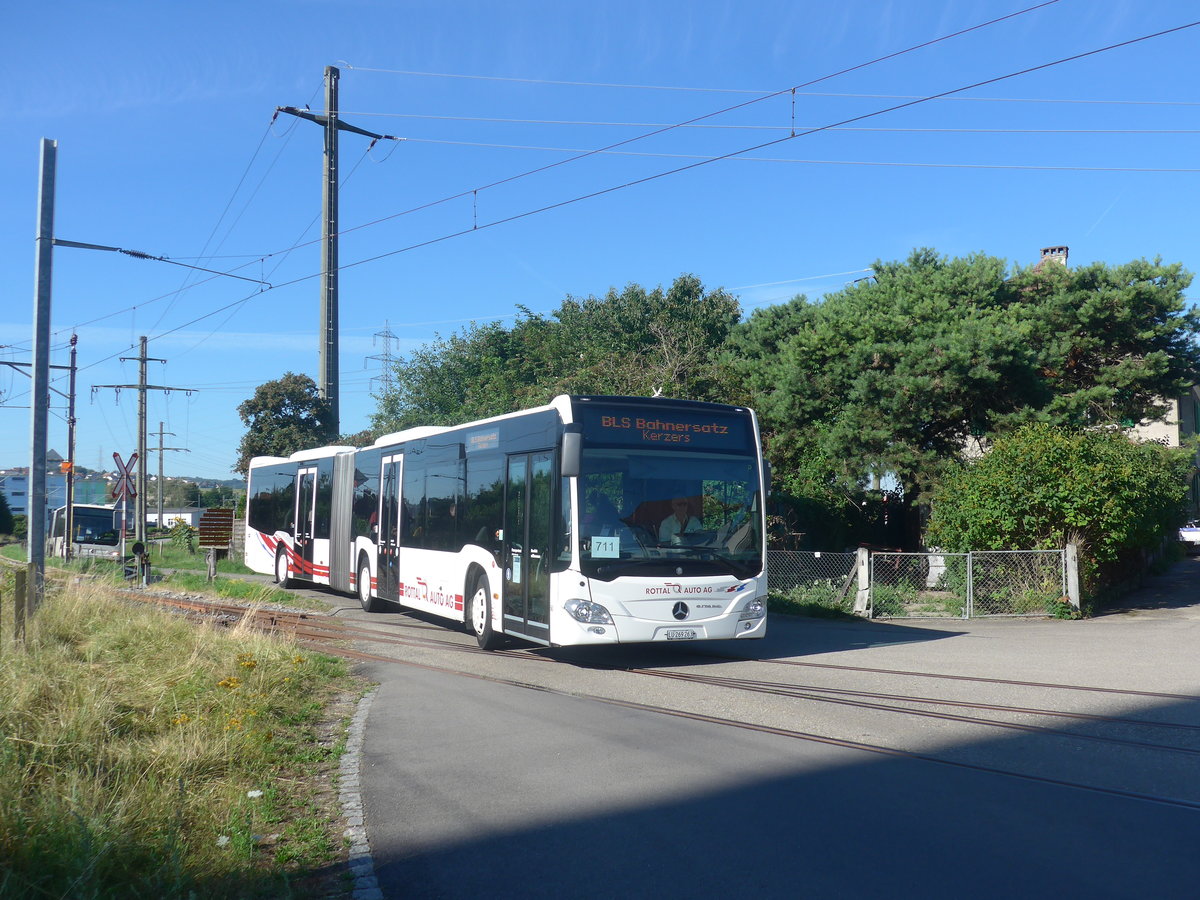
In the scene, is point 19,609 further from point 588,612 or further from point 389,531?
point 389,531

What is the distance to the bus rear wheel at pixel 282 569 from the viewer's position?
25922 millimetres

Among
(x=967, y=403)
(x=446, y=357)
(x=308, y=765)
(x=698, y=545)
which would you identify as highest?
(x=446, y=357)

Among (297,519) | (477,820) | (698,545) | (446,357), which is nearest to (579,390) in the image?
(297,519)

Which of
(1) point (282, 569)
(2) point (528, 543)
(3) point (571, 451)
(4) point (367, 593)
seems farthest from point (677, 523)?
(1) point (282, 569)

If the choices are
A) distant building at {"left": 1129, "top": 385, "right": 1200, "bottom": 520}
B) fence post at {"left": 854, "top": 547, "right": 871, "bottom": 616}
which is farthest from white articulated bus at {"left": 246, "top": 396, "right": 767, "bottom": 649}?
distant building at {"left": 1129, "top": 385, "right": 1200, "bottom": 520}

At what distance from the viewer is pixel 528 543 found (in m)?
13.1

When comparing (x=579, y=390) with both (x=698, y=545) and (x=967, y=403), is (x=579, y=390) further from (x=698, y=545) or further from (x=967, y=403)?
(x=698, y=545)

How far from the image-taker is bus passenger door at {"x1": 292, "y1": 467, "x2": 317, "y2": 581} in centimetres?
2375

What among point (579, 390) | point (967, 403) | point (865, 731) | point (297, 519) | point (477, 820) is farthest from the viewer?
point (579, 390)

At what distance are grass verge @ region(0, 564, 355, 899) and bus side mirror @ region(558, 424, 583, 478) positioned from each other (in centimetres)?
330

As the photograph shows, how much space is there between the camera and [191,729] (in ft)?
24.5

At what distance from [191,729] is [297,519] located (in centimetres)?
1789

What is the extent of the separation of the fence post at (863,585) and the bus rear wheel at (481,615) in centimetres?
723

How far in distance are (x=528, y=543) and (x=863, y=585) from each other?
8.17m
